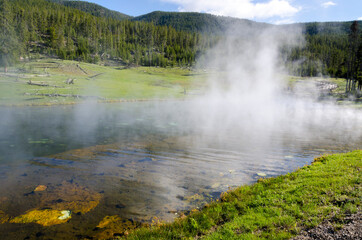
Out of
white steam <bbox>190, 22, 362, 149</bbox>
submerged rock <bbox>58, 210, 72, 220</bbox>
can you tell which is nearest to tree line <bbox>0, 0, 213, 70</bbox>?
white steam <bbox>190, 22, 362, 149</bbox>

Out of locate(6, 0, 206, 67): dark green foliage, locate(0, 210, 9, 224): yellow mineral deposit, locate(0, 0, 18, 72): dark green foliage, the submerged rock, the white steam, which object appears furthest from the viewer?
locate(6, 0, 206, 67): dark green foliage

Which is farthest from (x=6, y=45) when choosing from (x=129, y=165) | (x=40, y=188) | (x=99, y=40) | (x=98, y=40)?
(x=99, y=40)

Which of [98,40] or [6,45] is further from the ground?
[98,40]

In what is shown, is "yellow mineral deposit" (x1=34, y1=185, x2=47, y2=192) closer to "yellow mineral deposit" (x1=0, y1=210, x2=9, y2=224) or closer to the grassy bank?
"yellow mineral deposit" (x1=0, y1=210, x2=9, y2=224)

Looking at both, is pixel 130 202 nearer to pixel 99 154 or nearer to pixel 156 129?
pixel 99 154

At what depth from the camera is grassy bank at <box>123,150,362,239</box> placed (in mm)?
4797

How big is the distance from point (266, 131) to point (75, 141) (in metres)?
14.2

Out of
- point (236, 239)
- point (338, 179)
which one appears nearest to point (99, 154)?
point (236, 239)

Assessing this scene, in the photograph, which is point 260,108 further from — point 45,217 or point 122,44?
point 122,44

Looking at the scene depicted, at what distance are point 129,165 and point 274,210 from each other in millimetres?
6606

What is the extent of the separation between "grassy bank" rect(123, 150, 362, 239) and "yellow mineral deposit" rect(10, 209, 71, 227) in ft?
7.50

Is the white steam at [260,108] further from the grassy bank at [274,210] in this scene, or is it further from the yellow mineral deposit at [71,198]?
the yellow mineral deposit at [71,198]

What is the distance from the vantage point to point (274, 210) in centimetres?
545

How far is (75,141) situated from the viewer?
14258 mm
